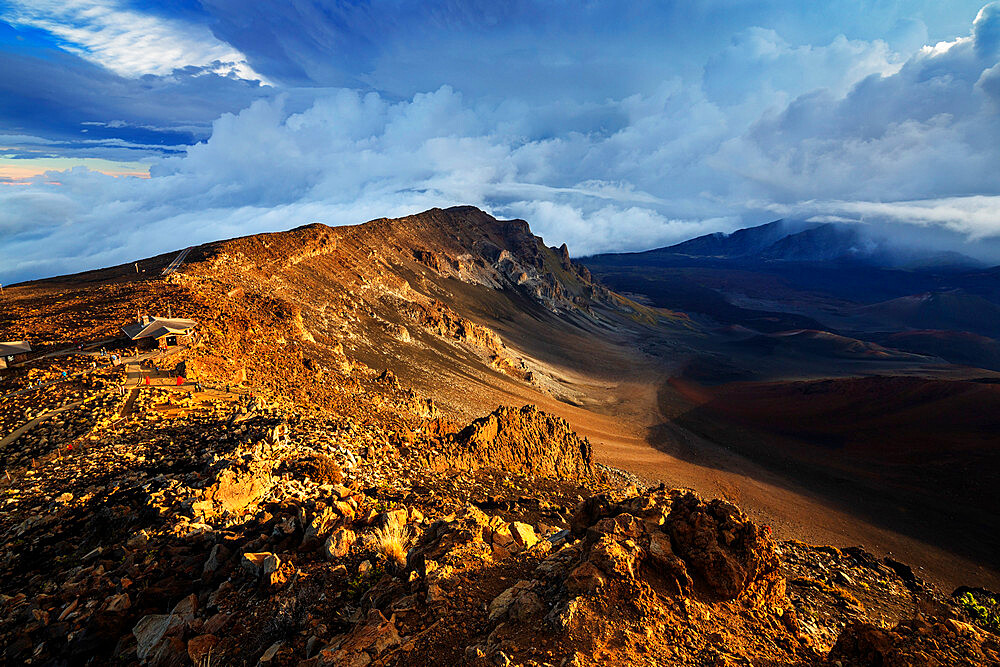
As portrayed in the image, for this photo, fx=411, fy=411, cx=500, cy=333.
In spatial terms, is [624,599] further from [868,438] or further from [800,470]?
[868,438]

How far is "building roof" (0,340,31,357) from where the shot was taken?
16.2m

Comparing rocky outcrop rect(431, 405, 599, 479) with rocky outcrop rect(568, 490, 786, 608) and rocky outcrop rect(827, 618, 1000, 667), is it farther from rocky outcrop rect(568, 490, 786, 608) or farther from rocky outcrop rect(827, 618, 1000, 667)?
rocky outcrop rect(827, 618, 1000, 667)

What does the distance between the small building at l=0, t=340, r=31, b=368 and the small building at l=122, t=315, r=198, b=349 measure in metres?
3.15

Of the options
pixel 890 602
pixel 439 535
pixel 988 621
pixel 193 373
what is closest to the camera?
pixel 439 535

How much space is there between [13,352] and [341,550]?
Result: 19.4m

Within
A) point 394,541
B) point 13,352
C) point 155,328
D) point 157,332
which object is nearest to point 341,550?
point 394,541

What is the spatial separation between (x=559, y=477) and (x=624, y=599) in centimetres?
1694

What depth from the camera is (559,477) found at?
22.1 metres

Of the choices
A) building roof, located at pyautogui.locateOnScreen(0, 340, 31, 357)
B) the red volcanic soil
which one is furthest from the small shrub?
building roof, located at pyautogui.locateOnScreen(0, 340, 31, 357)

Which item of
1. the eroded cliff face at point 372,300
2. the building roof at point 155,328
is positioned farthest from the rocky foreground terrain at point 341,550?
the eroded cliff face at point 372,300

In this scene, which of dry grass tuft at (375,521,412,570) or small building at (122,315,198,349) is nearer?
dry grass tuft at (375,521,412,570)

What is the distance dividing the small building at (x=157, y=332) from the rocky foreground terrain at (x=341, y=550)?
0.82 m

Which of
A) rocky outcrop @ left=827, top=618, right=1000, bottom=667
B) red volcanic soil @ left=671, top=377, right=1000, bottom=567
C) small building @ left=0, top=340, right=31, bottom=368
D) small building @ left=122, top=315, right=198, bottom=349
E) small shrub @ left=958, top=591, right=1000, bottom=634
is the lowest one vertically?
red volcanic soil @ left=671, top=377, right=1000, bottom=567

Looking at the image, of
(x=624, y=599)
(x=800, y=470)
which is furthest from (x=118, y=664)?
(x=800, y=470)
